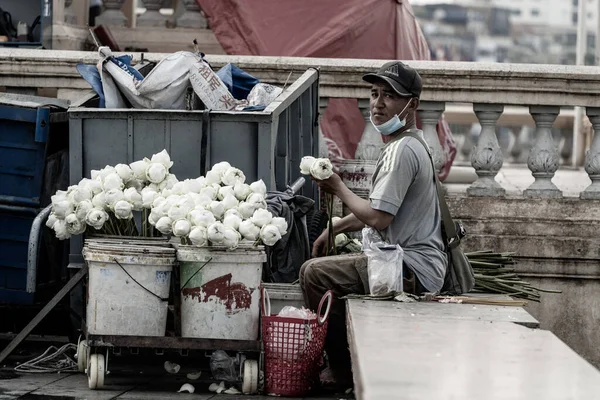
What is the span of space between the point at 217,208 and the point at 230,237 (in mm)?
200

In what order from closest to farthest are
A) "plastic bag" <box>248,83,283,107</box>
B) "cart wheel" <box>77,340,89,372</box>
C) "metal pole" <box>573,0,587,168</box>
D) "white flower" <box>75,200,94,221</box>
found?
1. "white flower" <box>75,200,94,221</box>
2. "cart wheel" <box>77,340,89,372</box>
3. "plastic bag" <box>248,83,283,107</box>
4. "metal pole" <box>573,0,587,168</box>

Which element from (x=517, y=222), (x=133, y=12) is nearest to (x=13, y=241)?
(x=517, y=222)

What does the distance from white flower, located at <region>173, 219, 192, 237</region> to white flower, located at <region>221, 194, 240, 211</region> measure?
0.78ft

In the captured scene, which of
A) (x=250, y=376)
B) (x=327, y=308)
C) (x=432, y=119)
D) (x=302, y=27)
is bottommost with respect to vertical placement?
(x=250, y=376)

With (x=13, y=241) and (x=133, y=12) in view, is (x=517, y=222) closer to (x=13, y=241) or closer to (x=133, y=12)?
(x=13, y=241)

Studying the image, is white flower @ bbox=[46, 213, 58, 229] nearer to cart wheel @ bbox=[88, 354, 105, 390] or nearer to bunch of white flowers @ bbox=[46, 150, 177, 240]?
bunch of white flowers @ bbox=[46, 150, 177, 240]

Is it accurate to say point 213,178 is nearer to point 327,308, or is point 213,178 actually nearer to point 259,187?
point 259,187

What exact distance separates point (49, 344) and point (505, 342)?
12.5 ft

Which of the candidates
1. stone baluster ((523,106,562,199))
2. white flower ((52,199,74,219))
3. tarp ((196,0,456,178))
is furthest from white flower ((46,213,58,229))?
tarp ((196,0,456,178))

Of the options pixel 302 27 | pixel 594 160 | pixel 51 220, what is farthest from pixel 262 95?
pixel 302 27

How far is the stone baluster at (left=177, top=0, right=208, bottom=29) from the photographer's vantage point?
1288cm

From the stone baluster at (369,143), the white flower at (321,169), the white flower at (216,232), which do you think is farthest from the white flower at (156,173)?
the stone baluster at (369,143)

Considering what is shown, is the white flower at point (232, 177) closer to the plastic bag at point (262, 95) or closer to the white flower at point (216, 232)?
the white flower at point (216, 232)

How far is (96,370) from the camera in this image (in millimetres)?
6879
